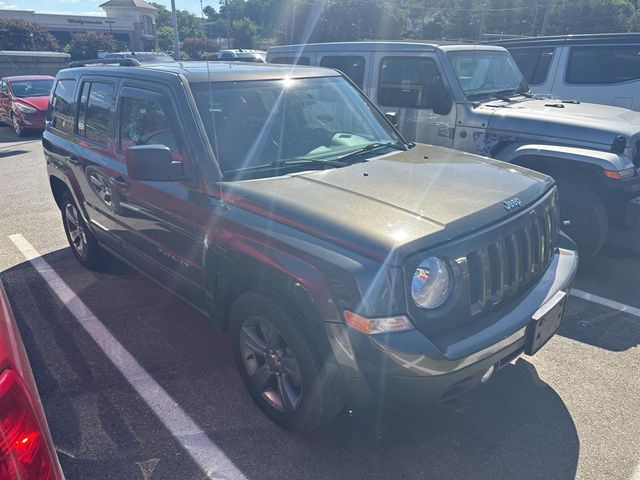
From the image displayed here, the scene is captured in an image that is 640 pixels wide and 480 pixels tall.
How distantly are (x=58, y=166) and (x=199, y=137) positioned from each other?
8.61ft

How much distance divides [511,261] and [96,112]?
3.36 meters

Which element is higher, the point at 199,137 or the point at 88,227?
the point at 199,137

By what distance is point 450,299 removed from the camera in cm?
235

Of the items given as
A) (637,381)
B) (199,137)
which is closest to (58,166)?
(199,137)

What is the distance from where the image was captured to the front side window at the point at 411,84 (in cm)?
549

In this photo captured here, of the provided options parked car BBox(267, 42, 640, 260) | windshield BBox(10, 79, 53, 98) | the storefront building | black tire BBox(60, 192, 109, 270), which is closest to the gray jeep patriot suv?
black tire BBox(60, 192, 109, 270)

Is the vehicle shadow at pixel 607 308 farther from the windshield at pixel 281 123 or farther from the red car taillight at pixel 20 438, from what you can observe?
the red car taillight at pixel 20 438

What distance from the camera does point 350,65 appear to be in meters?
6.37

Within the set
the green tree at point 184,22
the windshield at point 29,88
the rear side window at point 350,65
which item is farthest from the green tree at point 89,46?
the rear side window at point 350,65

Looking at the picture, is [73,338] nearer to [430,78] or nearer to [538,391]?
[538,391]

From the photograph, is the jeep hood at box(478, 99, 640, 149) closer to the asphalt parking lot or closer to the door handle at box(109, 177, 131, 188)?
the asphalt parking lot

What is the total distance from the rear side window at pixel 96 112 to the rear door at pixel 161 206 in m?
0.21

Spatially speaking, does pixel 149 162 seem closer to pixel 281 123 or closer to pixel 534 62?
pixel 281 123

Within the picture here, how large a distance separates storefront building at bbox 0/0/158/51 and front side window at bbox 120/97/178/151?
59.1 metres
